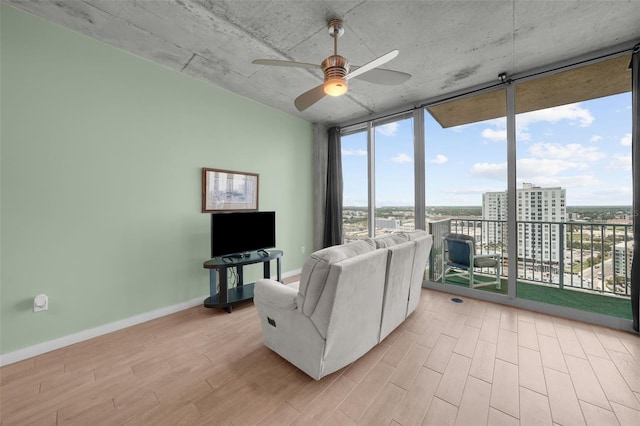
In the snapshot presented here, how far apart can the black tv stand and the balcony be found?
8.51 ft

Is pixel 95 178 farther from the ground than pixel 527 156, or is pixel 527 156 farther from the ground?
pixel 527 156

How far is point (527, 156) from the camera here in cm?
288

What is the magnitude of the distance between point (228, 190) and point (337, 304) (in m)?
2.43

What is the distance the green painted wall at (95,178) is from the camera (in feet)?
6.25

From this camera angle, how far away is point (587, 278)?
10.5 ft

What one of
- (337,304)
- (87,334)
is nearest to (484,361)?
(337,304)

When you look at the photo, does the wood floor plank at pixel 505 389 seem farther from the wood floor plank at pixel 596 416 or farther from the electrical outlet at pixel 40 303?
the electrical outlet at pixel 40 303

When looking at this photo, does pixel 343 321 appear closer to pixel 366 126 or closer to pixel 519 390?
pixel 519 390

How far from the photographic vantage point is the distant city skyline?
8.14ft

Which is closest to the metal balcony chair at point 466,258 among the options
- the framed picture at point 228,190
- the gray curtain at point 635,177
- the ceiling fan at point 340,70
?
the gray curtain at point 635,177

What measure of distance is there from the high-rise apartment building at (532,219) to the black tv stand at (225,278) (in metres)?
3.01

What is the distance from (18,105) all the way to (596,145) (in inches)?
216

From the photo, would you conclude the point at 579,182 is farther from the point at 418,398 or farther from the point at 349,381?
the point at 349,381

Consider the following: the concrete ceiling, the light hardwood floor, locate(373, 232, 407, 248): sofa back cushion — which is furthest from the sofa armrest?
the concrete ceiling
